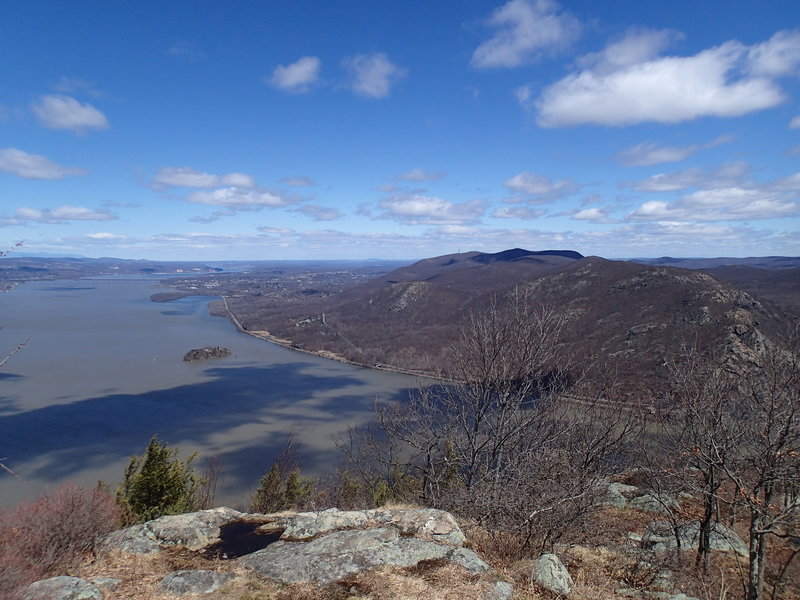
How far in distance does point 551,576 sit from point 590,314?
6892 centimetres

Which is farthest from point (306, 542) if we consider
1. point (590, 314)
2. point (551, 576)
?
point (590, 314)

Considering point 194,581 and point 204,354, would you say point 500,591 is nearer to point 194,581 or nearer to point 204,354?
point 194,581

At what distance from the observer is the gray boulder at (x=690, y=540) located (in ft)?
27.4

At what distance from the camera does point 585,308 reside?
71625 millimetres

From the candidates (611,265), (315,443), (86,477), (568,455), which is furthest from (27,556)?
(611,265)

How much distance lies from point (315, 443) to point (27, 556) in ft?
113

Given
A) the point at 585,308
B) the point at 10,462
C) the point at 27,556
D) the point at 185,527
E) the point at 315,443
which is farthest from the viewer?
the point at 585,308

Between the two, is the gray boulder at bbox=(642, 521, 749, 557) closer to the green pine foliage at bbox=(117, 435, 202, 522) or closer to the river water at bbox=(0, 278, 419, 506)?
the green pine foliage at bbox=(117, 435, 202, 522)

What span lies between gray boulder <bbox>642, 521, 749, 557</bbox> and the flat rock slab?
4610 millimetres

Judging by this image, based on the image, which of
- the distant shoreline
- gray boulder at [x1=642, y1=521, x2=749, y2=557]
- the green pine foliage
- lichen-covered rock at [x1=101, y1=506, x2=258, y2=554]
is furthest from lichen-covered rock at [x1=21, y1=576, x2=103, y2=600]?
the distant shoreline

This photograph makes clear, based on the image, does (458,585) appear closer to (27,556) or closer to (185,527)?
(185,527)

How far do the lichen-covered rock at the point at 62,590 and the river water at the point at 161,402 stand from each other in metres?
24.1

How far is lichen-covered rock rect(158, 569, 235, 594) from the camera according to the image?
5402 millimetres

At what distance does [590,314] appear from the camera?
6869cm
